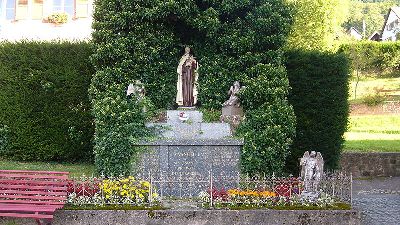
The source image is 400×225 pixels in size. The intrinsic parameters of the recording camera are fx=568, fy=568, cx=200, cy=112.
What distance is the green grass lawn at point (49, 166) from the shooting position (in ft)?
56.3

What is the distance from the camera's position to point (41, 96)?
1856cm

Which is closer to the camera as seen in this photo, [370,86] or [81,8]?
[81,8]

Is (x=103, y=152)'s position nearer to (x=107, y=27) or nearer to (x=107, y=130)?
(x=107, y=130)

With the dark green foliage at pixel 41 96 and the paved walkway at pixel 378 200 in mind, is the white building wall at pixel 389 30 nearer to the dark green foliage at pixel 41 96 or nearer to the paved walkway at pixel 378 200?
the paved walkway at pixel 378 200

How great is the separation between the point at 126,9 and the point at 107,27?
Answer: 32.0 inches

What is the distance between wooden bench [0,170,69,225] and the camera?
1162 centimetres

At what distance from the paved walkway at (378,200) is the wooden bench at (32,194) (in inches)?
263

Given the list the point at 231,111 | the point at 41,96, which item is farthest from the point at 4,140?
the point at 231,111

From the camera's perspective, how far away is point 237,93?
16656mm

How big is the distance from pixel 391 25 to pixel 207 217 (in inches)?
2429

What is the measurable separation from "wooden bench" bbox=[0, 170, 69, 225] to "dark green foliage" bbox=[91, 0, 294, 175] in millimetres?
3382

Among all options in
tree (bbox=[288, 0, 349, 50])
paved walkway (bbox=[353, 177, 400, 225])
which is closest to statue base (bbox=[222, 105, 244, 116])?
paved walkway (bbox=[353, 177, 400, 225])

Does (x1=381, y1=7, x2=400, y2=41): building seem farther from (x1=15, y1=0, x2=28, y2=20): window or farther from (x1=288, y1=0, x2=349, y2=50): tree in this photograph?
(x1=15, y1=0, x2=28, y2=20): window

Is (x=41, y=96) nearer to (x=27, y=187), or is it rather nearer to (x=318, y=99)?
(x=27, y=187)
